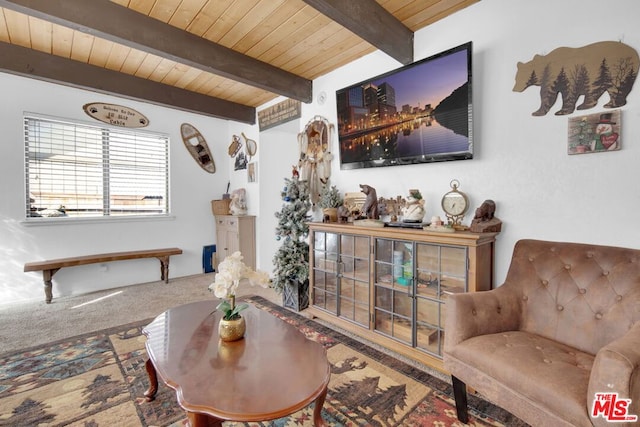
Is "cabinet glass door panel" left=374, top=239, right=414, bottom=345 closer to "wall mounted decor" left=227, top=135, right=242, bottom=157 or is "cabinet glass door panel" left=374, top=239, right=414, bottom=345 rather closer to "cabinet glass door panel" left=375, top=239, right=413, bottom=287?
"cabinet glass door panel" left=375, top=239, right=413, bottom=287

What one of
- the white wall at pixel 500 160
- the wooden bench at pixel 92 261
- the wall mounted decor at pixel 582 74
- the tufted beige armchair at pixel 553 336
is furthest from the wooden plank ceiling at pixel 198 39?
the wooden bench at pixel 92 261

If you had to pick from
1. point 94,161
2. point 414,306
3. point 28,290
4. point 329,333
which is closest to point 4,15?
point 94,161

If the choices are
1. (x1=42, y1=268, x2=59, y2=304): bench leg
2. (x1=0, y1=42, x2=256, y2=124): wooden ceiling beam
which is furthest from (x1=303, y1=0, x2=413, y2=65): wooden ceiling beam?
(x1=42, y1=268, x2=59, y2=304): bench leg

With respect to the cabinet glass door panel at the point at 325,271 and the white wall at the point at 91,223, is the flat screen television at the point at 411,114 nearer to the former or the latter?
the cabinet glass door panel at the point at 325,271

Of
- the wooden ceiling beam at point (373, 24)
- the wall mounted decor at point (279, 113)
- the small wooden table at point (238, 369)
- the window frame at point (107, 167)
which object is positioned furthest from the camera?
the wall mounted decor at point (279, 113)

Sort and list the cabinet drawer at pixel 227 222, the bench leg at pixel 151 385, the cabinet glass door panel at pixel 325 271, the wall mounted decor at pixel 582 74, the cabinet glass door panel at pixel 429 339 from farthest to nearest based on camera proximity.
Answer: the cabinet drawer at pixel 227 222, the cabinet glass door panel at pixel 325 271, the cabinet glass door panel at pixel 429 339, the bench leg at pixel 151 385, the wall mounted decor at pixel 582 74

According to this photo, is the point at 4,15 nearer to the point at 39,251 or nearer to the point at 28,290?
the point at 39,251

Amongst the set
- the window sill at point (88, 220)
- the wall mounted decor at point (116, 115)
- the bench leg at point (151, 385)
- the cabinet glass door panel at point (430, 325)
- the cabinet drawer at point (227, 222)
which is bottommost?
the bench leg at point (151, 385)

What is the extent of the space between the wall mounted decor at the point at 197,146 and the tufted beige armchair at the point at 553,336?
4.55 meters

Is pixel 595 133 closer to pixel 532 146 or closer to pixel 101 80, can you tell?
pixel 532 146

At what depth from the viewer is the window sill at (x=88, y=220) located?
140 inches

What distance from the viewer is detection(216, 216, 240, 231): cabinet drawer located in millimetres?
4645

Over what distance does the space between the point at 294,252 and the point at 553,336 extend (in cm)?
236

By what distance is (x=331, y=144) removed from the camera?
3.38m
